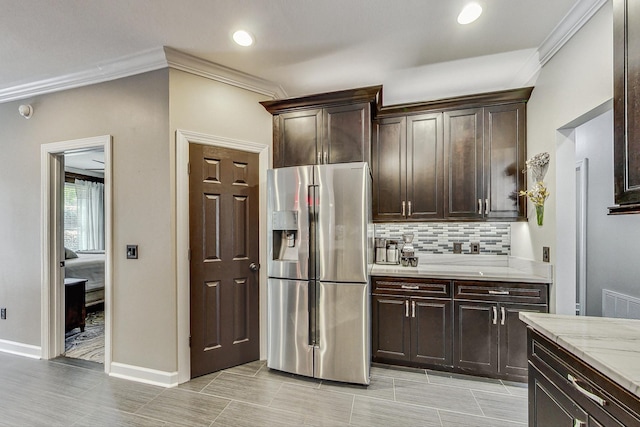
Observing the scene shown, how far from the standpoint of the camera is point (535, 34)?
213cm

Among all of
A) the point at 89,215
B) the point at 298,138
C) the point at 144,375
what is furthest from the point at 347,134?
the point at 89,215

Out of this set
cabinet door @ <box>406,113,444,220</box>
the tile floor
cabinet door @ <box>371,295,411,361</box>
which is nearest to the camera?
the tile floor

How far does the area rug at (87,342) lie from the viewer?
292 centimetres

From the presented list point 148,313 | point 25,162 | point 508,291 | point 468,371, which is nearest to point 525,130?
point 508,291

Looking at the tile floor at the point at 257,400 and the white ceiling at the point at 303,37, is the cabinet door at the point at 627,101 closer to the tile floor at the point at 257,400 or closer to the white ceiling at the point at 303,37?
the white ceiling at the point at 303,37

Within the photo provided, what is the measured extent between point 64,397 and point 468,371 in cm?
338

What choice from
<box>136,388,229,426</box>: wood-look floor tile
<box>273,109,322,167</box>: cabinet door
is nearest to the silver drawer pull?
<box>136,388,229,426</box>: wood-look floor tile

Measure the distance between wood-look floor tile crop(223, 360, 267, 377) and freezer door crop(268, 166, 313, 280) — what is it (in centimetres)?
94

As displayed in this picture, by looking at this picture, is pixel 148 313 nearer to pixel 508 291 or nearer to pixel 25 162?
pixel 25 162

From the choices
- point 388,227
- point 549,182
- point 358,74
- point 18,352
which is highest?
point 358,74

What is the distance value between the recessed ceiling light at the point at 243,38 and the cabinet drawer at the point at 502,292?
2.71 metres

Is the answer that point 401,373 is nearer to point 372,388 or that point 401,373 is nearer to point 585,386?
point 372,388

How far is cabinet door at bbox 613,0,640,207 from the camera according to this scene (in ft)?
3.59

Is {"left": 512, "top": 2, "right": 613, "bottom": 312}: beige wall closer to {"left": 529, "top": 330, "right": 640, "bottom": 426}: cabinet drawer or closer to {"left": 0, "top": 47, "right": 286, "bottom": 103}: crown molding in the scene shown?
{"left": 529, "top": 330, "right": 640, "bottom": 426}: cabinet drawer
